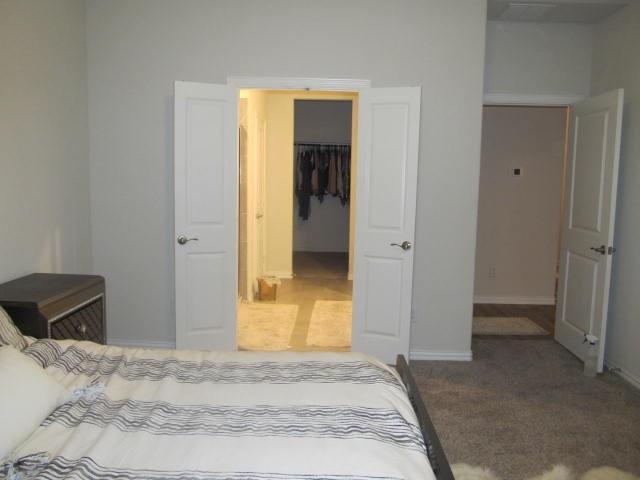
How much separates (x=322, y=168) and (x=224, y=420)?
8154 millimetres

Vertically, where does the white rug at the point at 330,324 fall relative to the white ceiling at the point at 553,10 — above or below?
below

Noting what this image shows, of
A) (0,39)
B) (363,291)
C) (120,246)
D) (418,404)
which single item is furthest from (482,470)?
(0,39)

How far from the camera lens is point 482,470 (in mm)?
2650

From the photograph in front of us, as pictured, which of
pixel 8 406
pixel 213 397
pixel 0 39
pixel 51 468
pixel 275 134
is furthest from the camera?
pixel 275 134

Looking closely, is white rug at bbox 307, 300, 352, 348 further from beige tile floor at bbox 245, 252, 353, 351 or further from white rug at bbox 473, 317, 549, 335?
white rug at bbox 473, 317, 549, 335

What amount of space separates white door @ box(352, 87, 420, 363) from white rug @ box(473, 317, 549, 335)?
49.6 inches

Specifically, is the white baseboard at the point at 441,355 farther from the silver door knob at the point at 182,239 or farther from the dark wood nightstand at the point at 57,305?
the dark wood nightstand at the point at 57,305

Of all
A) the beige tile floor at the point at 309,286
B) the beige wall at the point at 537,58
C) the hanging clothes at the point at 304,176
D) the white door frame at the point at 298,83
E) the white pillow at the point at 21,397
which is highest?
the beige wall at the point at 537,58

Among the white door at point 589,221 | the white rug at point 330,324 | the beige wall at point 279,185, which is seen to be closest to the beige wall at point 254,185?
the beige wall at point 279,185

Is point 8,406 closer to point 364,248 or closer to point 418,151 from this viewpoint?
point 364,248

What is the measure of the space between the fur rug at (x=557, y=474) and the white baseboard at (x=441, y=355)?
5.31 feet

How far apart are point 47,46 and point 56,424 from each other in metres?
2.77

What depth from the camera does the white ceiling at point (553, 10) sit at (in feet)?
13.3

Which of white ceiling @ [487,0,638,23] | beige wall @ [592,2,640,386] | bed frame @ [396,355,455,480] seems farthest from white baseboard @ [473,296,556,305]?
bed frame @ [396,355,455,480]
